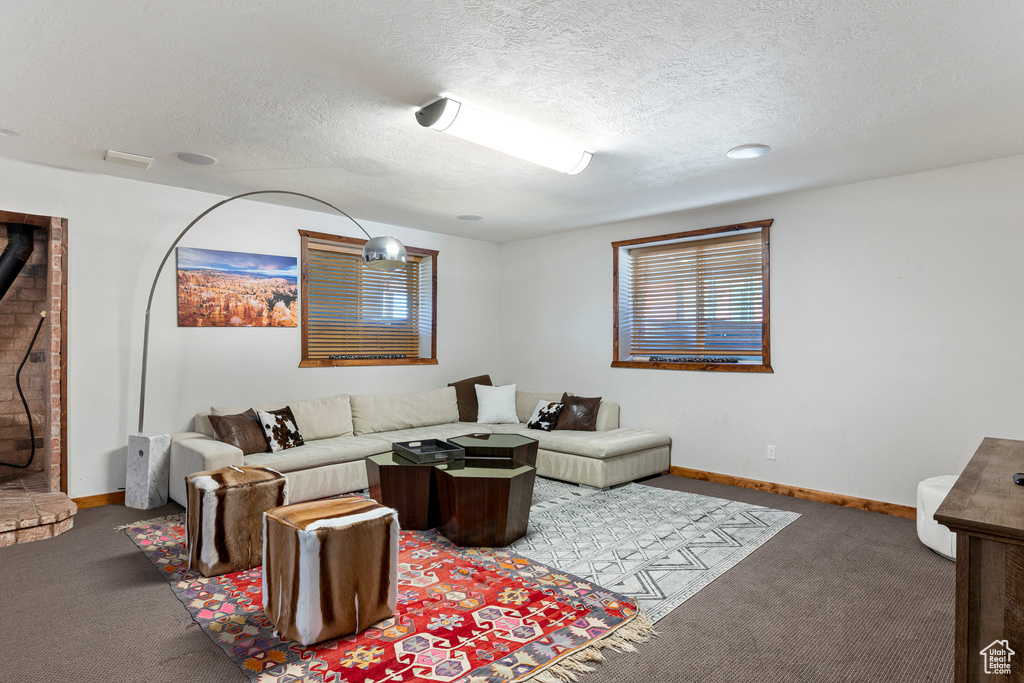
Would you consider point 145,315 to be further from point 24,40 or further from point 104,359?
point 24,40

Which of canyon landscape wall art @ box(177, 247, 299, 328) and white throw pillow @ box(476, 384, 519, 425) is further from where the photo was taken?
white throw pillow @ box(476, 384, 519, 425)

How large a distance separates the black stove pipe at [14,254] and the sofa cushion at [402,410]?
9.63 feet

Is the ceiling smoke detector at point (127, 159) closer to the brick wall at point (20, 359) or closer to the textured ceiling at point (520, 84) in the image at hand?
the textured ceiling at point (520, 84)

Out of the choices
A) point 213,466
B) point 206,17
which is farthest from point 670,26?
point 213,466

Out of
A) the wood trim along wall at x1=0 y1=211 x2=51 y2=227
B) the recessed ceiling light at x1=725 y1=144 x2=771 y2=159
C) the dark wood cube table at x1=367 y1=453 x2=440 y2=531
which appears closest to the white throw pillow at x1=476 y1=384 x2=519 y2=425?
the dark wood cube table at x1=367 y1=453 x2=440 y2=531

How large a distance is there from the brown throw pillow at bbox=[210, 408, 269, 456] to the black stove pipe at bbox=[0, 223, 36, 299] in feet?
7.12

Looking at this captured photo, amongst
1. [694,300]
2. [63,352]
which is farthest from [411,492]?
[694,300]

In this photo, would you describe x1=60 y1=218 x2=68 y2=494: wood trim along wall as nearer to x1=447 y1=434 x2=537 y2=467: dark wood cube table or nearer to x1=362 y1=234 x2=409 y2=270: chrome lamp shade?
x1=362 y1=234 x2=409 y2=270: chrome lamp shade

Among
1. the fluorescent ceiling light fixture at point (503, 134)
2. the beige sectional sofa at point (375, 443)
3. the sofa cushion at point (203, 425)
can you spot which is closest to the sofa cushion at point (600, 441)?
the beige sectional sofa at point (375, 443)

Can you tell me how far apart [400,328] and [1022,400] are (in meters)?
5.31

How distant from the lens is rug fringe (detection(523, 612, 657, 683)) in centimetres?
204

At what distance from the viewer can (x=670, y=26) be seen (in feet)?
7.20

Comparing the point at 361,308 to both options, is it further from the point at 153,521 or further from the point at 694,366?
the point at 694,366

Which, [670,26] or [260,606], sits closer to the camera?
[670,26]
